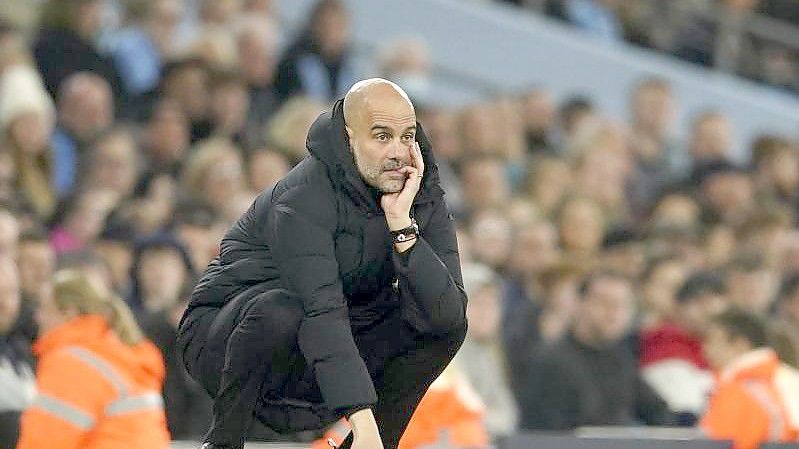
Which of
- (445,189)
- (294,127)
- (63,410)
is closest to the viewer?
(63,410)

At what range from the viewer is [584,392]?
809 centimetres

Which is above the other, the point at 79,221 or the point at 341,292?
the point at 341,292

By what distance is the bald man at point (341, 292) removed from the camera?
436cm

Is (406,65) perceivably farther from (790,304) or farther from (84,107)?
(790,304)

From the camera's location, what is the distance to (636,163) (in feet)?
38.1

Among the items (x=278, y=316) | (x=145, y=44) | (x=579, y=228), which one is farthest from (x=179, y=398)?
(x=579, y=228)

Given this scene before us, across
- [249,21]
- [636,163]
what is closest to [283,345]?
[249,21]

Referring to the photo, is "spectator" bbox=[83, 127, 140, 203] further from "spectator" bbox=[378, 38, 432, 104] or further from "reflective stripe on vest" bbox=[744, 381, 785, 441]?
"reflective stripe on vest" bbox=[744, 381, 785, 441]

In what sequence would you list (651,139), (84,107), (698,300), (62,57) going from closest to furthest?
(84,107) < (698,300) < (62,57) < (651,139)

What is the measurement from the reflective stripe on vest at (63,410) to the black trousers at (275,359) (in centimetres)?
106

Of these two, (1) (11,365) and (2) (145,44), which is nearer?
(1) (11,365)

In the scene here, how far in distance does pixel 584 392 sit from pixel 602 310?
1.58 ft

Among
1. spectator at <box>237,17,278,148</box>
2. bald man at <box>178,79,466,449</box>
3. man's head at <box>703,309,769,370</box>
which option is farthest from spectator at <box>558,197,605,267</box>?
bald man at <box>178,79,466,449</box>

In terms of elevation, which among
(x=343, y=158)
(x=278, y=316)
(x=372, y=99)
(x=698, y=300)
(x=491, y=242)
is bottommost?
(x=698, y=300)
